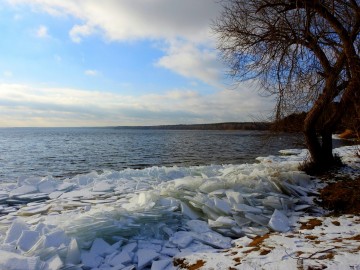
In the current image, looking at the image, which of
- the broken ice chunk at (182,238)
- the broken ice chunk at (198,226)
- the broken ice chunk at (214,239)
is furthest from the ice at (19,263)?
the broken ice chunk at (198,226)

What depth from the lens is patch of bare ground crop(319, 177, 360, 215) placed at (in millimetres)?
5926

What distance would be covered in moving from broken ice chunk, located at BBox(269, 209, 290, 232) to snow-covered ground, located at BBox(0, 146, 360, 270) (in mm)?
20

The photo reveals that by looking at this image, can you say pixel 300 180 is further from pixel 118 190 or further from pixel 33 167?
pixel 33 167

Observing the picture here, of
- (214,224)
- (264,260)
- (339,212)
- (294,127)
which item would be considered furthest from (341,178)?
(264,260)

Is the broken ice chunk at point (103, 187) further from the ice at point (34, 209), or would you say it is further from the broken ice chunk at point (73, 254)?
the broken ice chunk at point (73, 254)

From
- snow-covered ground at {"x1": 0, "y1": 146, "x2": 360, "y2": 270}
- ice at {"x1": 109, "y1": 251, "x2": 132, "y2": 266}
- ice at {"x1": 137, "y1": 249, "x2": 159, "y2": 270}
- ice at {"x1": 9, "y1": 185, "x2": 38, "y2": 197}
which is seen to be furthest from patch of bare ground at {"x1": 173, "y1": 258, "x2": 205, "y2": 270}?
ice at {"x1": 9, "y1": 185, "x2": 38, "y2": 197}

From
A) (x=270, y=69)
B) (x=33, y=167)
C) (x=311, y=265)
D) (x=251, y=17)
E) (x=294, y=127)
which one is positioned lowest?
(x=33, y=167)

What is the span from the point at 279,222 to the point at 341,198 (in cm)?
199

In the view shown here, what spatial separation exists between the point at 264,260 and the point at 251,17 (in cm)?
753

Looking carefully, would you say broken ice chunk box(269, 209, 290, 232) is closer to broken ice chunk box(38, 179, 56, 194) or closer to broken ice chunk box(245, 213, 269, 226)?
broken ice chunk box(245, 213, 269, 226)

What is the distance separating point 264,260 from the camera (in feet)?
11.5

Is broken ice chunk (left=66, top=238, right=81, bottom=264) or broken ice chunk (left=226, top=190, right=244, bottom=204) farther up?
broken ice chunk (left=226, top=190, right=244, bottom=204)

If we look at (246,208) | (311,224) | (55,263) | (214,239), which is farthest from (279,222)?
(55,263)

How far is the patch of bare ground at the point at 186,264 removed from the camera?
373 cm
